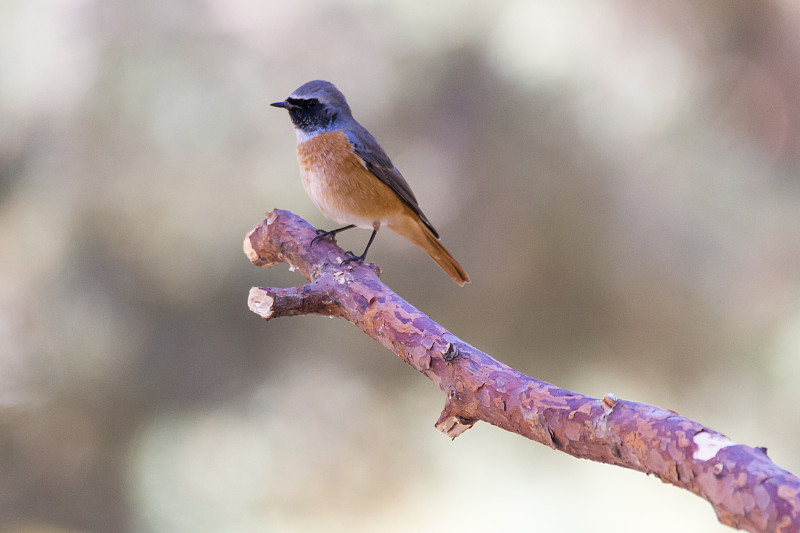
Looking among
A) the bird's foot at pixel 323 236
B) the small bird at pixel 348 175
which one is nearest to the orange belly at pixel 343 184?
the small bird at pixel 348 175

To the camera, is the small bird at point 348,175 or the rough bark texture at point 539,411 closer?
the rough bark texture at point 539,411

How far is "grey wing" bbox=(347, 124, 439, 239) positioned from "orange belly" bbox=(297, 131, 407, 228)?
0.06 feet

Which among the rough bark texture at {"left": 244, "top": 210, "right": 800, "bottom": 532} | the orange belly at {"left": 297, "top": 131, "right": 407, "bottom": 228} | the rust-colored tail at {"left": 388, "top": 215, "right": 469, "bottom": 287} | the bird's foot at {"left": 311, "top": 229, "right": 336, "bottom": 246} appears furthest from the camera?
the rust-colored tail at {"left": 388, "top": 215, "right": 469, "bottom": 287}

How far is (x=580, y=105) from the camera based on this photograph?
12.9 feet

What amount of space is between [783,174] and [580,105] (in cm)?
110

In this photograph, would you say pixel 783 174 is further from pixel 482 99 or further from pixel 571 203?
pixel 482 99

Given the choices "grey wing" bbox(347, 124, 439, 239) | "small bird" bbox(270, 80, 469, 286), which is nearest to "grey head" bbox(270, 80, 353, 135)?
"small bird" bbox(270, 80, 469, 286)

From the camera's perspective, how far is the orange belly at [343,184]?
2.63 metres

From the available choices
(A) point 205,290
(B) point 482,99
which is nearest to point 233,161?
(A) point 205,290

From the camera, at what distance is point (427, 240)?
2828 millimetres

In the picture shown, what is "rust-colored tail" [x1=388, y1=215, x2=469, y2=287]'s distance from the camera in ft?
9.14

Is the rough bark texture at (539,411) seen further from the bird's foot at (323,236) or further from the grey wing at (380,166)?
the grey wing at (380,166)

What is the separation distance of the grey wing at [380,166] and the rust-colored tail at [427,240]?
0.11ft

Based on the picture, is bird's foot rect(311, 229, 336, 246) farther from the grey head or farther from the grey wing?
the grey head
